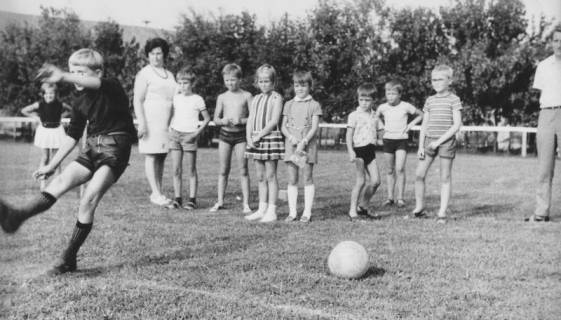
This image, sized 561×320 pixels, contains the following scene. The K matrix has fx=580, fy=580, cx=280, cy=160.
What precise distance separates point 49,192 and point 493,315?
3.34m

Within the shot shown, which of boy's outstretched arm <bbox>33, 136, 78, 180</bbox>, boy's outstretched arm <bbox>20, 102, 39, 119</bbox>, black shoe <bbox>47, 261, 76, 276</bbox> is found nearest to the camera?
black shoe <bbox>47, 261, 76, 276</bbox>

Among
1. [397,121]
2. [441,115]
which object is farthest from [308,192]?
[397,121]

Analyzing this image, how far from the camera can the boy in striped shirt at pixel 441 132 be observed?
7355 mm

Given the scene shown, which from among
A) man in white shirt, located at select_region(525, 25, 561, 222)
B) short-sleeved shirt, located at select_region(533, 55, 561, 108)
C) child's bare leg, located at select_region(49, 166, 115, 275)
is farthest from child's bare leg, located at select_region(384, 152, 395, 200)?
child's bare leg, located at select_region(49, 166, 115, 275)

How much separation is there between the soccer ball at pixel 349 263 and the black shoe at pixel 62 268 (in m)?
2.01

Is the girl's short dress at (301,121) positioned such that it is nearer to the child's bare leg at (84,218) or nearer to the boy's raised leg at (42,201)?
the child's bare leg at (84,218)

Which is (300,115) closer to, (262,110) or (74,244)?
(262,110)

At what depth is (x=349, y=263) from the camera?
4434mm

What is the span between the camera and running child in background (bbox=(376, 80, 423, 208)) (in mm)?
9016

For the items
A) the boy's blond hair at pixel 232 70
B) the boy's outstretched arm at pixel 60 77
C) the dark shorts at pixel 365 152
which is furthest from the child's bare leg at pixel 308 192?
the boy's outstretched arm at pixel 60 77

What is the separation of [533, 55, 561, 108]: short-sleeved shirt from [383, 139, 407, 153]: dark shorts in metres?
2.12

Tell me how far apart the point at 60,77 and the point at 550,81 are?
6.24 meters

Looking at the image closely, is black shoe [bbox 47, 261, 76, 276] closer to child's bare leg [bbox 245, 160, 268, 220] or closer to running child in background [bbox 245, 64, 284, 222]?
running child in background [bbox 245, 64, 284, 222]

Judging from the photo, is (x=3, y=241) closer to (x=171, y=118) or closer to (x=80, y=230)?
(x=80, y=230)
